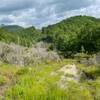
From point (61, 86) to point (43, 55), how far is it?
1629 inches

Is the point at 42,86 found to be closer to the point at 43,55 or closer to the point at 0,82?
the point at 0,82

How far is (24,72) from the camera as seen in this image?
1970cm

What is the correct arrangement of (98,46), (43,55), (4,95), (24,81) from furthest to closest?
(98,46), (43,55), (24,81), (4,95)

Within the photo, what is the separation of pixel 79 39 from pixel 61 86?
124484mm

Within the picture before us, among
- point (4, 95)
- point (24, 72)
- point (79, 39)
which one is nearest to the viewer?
point (4, 95)

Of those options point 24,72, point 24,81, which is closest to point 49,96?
point 24,81

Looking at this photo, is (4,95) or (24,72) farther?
(24,72)

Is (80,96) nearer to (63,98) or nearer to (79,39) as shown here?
(63,98)

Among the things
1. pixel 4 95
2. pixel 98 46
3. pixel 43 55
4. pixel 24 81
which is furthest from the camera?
pixel 98 46

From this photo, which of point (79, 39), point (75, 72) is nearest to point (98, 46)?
point (79, 39)

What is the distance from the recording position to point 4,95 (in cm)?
1504

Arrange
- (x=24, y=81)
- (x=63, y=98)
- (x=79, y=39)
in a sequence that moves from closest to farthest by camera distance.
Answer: (x=63, y=98) < (x=24, y=81) < (x=79, y=39)

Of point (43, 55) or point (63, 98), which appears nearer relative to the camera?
point (63, 98)

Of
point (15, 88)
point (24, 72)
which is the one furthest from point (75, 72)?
point (15, 88)
